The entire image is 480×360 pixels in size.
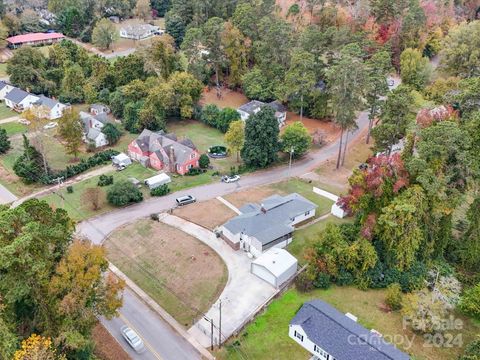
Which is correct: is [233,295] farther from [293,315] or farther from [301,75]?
[301,75]

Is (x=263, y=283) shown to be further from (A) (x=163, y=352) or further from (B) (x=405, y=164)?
(B) (x=405, y=164)

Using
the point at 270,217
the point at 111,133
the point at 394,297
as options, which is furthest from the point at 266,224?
the point at 111,133

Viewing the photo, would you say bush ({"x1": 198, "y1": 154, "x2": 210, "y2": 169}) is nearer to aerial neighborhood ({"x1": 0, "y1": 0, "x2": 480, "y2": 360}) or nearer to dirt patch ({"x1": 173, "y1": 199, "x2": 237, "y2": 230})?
aerial neighborhood ({"x1": 0, "y1": 0, "x2": 480, "y2": 360})

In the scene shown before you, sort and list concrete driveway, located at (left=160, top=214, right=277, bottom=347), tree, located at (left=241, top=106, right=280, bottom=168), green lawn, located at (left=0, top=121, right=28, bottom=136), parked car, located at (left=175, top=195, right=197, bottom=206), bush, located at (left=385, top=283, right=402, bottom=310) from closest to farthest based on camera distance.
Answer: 1. concrete driveway, located at (left=160, top=214, right=277, bottom=347)
2. bush, located at (left=385, top=283, right=402, bottom=310)
3. parked car, located at (left=175, top=195, right=197, bottom=206)
4. tree, located at (left=241, top=106, right=280, bottom=168)
5. green lawn, located at (left=0, top=121, right=28, bottom=136)

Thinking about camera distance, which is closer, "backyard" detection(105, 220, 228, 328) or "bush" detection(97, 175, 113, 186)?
"backyard" detection(105, 220, 228, 328)

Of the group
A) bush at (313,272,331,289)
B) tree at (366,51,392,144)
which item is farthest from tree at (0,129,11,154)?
tree at (366,51,392,144)

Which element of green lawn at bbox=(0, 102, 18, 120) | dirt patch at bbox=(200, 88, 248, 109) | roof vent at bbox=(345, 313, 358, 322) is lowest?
green lawn at bbox=(0, 102, 18, 120)

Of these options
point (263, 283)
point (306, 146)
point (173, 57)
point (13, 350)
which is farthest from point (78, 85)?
point (13, 350)
